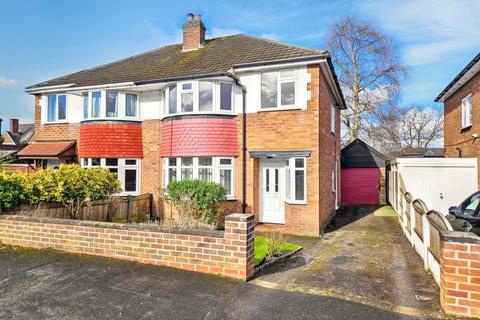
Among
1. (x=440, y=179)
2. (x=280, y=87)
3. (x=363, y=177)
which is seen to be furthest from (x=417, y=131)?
(x=280, y=87)

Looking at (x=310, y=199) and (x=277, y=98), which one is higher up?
(x=277, y=98)

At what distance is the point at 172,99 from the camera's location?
449 inches

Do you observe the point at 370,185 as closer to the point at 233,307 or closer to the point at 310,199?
the point at 310,199

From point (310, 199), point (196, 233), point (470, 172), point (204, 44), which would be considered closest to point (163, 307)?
point (196, 233)

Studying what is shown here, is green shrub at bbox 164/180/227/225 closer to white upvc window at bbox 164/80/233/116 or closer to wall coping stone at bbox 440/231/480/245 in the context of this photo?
white upvc window at bbox 164/80/233/116

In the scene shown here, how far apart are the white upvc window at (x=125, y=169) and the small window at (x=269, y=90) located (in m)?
5.79

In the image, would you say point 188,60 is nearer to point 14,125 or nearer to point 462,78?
point 462,78

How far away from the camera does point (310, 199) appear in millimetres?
9578

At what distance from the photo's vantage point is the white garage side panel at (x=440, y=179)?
37.9ft

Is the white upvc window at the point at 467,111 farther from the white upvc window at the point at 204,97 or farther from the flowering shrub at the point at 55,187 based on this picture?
the flowering shrub at the point at 55,187

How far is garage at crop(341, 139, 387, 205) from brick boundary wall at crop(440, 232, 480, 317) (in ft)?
48.6

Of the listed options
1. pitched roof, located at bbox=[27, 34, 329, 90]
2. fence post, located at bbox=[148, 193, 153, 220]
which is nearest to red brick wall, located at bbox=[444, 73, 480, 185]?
pitched roof, located at bbox=[27, 34, 329, 90]

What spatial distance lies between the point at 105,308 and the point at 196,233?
1.65 m

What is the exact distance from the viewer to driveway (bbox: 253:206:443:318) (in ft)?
14.4
